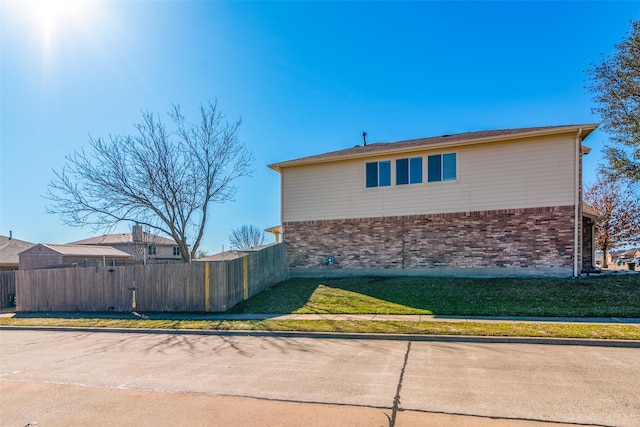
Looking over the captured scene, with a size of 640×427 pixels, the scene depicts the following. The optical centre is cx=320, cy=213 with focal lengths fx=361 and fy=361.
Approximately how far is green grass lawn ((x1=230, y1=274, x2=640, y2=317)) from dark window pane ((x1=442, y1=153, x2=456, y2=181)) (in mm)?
4227

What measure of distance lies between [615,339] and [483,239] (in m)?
7.67

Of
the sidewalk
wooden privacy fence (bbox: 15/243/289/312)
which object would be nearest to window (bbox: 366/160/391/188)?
wooden privacy fence (bbox: 15/243/289/312)

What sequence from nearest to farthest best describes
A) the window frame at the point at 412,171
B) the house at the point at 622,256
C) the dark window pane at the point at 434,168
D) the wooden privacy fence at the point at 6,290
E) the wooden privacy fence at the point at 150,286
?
the wooden privacy fence at the point at 150,286, the dark window pane at the point at 434,168, the window frame at the point at 412,171, the wooden privacy fence at the point at 6,290, the house at the point at 622,256

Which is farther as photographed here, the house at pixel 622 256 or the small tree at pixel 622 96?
the house at pixel 622 256

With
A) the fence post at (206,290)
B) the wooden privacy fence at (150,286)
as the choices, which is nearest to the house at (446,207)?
the wooden privacy fence at (150,286)

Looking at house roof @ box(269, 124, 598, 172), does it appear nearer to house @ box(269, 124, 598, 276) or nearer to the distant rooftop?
house @ box(269, 124, 598, 276)

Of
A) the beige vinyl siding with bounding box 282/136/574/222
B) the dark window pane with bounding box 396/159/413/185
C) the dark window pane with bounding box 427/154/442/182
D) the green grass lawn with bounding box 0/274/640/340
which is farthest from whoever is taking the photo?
the dark window pane with bounding box 396/159/413/185

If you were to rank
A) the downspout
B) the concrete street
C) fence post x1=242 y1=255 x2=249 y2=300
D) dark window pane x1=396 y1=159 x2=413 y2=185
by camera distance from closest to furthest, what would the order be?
1. the concrete street
2. the downspout
3. fence post x1=242 y1=255 x2=249 y2=300
4. dark window pane x1=396 y1=159 x2=413 y2=185

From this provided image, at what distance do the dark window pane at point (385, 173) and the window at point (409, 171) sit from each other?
1.19 ft

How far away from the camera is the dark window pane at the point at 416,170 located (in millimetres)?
15602

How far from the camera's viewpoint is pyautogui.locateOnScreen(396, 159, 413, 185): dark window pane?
51.8 ft

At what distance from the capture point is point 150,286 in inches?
520

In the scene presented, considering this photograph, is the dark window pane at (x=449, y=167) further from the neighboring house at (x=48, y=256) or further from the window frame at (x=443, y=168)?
the neighboring house at (x=48, y=256)

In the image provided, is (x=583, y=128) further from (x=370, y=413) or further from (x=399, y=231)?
(x=370, y=413)
